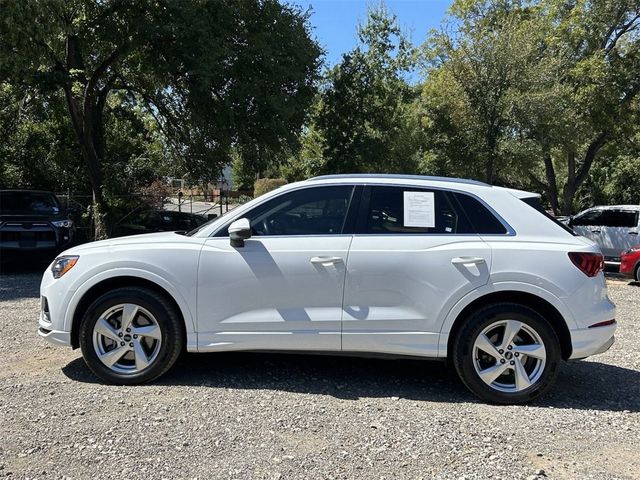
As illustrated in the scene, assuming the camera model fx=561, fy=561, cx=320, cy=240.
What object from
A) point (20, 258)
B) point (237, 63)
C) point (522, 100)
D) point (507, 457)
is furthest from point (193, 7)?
point (507, 457)

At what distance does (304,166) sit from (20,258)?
452 inches

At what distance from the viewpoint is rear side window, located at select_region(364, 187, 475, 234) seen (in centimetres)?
457

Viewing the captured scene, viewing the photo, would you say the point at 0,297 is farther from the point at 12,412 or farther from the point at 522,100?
the point at 522,100

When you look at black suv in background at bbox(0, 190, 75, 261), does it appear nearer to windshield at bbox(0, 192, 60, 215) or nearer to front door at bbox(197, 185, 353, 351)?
windshield at bbox(0, 192, 60, 215)

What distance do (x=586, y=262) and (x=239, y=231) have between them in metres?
2.71

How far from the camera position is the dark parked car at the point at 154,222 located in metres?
16.0

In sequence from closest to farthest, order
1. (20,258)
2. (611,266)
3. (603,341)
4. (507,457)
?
1. (507,457)
2. (603,341)
3. (20,258)
4. (611,266)

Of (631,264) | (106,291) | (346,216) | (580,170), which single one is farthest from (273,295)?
(580,170)

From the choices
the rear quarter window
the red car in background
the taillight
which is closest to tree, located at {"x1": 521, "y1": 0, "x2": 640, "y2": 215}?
the red car in background

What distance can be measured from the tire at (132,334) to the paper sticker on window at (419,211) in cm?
206

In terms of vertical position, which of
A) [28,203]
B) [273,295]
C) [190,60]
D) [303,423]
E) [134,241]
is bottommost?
[303,423]

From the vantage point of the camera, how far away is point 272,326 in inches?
177

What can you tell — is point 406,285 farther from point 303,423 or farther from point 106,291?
point 106,291

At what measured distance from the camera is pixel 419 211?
4598mm
